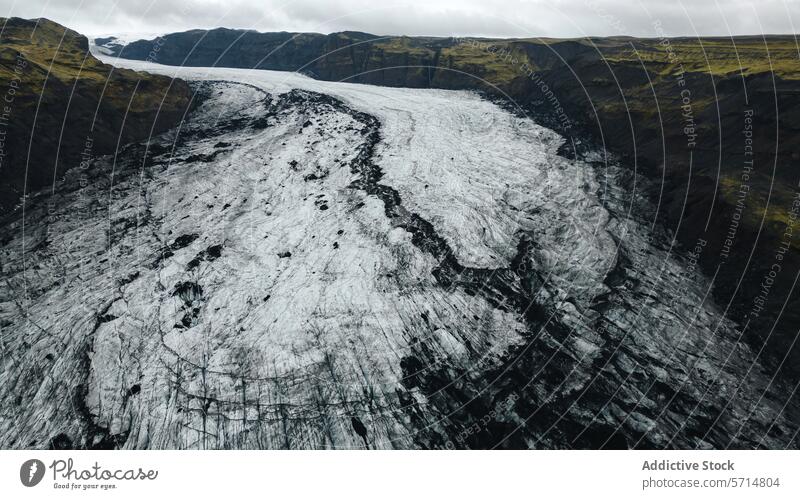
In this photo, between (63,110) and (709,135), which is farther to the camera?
(63,110)

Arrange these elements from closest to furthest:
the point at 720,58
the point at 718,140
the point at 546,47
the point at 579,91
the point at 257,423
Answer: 1. the point at 257,423
2. the point at 718,140
3. the point at 720,58
4. the point at 579,91
5. the point at 546,47

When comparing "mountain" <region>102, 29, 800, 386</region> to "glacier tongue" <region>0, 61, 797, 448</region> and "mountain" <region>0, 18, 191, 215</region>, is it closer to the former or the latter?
"glacier tongue" <region>0, 61, 797, 448</region>
